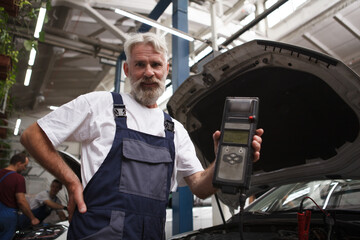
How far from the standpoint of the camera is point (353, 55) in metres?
7.44

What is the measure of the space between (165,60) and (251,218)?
1.50 metres

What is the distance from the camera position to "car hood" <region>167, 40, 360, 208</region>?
155 cm

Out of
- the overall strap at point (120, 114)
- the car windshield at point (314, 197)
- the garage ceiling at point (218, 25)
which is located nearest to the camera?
the overall strap at point (120, 114)

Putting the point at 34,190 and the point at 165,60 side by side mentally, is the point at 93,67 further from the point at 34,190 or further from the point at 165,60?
the point at 165,60

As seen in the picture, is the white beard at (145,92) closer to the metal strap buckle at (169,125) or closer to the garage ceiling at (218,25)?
the metal strap buckle at (169,125)

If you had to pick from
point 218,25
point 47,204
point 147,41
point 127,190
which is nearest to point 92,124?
point 127,190

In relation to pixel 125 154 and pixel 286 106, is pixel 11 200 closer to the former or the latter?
pixel 125 154

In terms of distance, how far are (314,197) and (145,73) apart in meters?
1.75

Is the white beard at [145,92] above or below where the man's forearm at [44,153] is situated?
above

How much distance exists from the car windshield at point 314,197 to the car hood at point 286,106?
324 millimetres

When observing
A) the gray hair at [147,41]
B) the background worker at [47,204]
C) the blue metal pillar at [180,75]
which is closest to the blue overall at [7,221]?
the background worker at [47,204]

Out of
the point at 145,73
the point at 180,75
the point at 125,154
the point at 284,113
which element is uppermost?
the point at 180,75

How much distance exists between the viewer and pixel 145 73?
1503mm

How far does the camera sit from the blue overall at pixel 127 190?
1.18 meters
